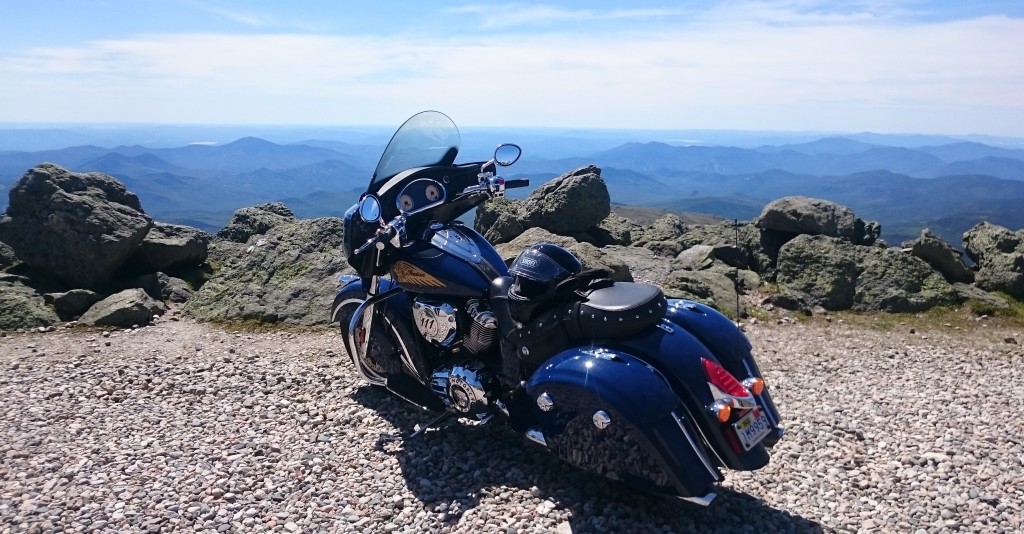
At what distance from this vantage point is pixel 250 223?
Result: 1672cm

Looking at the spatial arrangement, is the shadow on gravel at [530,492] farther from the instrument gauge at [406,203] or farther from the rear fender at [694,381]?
the instrument gauge at [406,203]

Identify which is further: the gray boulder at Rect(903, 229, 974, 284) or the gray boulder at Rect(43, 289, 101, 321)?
the gray boulder at Rect(903, 229, 974, 284)

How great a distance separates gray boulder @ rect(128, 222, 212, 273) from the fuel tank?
8764 millimetres

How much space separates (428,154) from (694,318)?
9.98 ft

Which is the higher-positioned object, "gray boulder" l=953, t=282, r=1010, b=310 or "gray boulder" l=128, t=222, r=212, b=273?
"gray boulder" l=128, t=222, r=212, b=273

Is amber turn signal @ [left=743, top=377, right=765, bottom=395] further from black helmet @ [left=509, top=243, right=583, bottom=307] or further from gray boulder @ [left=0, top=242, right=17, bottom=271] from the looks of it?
gray boulder @ [left=0, top=242, right=17, bottom=271]

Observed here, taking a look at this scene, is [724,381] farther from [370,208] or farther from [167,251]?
[167,251]

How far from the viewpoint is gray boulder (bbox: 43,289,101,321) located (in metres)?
10.7

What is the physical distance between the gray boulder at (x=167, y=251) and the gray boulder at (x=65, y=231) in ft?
1.56

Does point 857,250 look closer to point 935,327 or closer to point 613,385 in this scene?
point 935,327

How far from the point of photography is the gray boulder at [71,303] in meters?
10.7

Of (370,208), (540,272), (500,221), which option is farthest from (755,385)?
(500,221)

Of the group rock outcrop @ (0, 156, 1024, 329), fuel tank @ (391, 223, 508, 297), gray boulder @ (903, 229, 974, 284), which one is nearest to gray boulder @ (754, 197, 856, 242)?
rock outcrop @ (0, 156, 1024, 329)

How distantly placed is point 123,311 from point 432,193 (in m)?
6.79
